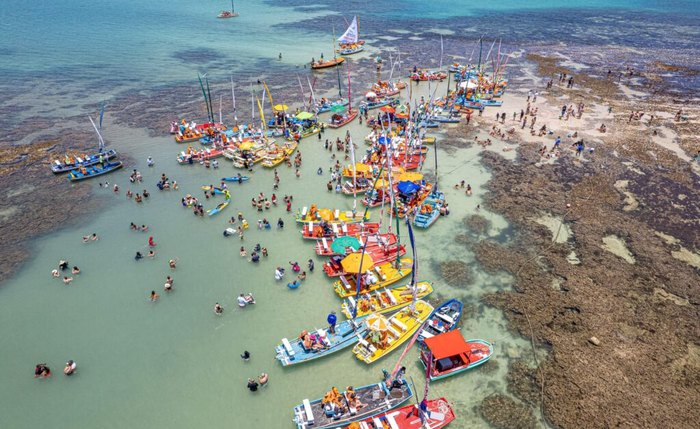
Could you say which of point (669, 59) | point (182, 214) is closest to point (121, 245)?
point (182, 214)

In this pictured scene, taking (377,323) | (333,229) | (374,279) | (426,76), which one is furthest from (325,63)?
(377,323)

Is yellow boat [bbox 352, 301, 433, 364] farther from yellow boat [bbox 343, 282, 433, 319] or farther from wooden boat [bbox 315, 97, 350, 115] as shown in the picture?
wooden boat [bbox 315, 97, 350, 115]

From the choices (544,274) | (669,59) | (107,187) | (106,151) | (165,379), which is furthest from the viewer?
(669,59)

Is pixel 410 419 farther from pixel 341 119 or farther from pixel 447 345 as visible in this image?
pixel 341 119

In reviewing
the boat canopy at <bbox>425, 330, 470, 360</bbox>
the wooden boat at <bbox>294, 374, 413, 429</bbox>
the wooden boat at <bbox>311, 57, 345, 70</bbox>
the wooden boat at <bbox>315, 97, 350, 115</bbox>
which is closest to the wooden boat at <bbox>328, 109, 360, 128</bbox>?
the wooden boat at <bbox>315, 97, 350, 115</bbox>

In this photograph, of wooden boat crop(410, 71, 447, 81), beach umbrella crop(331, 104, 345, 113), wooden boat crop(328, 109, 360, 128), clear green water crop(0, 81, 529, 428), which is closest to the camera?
clear green water crop(0, 81, 529, 428)

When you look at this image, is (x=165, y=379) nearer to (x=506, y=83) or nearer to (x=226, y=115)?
(x=226, y=115)

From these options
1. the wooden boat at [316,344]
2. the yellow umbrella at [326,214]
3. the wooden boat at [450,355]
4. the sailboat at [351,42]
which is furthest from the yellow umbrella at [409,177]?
the sailboat at [351,42]
